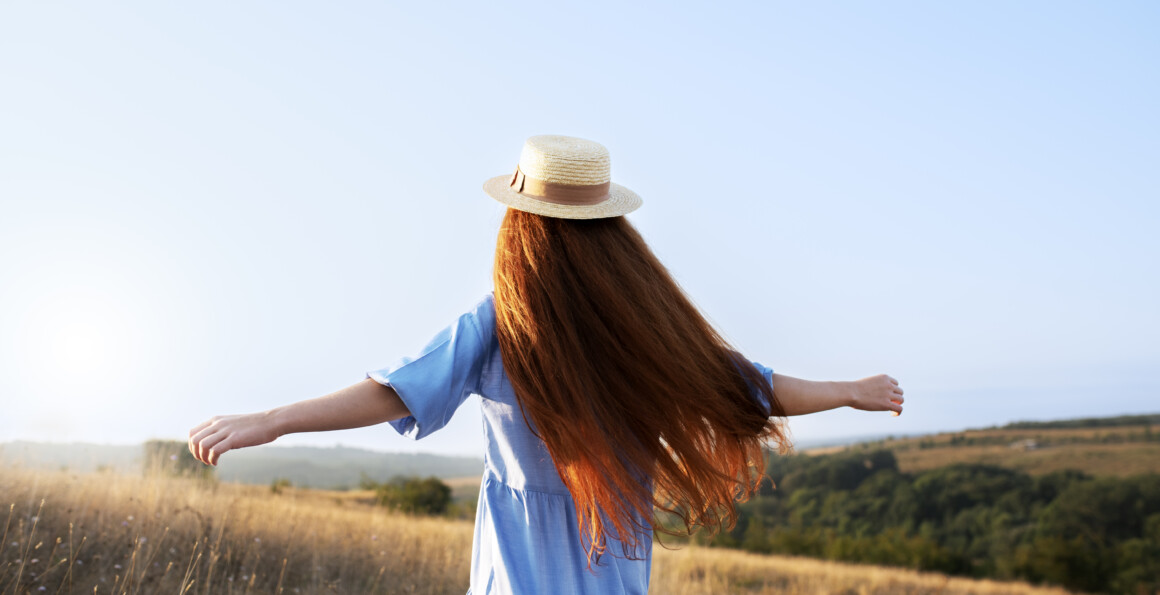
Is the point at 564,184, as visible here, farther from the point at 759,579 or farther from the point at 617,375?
the point at 759,579

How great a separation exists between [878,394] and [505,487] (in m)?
1.30

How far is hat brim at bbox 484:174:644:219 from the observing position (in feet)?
7.43

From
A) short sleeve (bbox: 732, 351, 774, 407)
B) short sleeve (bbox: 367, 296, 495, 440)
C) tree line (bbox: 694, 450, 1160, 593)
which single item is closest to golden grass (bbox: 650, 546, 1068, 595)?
short sleeve (bbox: 732, 351, 774, 407)

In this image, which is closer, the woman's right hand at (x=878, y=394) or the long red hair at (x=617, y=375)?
the long red hair at (x=617, y=375)

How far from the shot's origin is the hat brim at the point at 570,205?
2266 mm

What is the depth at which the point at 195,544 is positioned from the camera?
188 inches

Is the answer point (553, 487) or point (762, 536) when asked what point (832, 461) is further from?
point (553, 487)

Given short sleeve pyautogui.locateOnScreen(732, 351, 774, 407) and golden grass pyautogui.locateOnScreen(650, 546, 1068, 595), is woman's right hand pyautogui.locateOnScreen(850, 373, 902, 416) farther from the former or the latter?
golden grass pyautogui.locateOnScreen(650, 546, 1068, 595)

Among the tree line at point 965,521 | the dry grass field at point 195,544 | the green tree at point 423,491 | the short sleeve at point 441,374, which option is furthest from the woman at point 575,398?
the tree line at point 965,521

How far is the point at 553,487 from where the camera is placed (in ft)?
7.16

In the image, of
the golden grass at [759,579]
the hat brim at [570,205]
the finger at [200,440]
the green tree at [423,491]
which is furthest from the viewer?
the green tree at [423,491]

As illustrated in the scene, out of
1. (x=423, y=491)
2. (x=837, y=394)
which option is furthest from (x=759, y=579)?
(x=837, y=394)

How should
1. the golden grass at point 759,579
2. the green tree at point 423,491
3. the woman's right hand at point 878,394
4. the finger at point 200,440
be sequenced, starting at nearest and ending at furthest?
1. the finger at point 200,440
2. the woman's right hand at point 878,394
3. the golden grass at point 759,579
4. the green tree at point 423,491

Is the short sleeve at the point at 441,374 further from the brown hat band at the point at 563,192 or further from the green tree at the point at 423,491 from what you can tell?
the green tree at the point at 423,491
